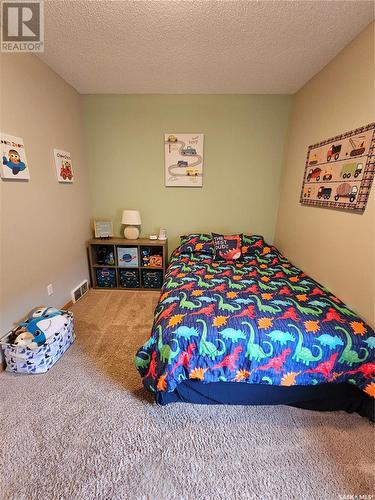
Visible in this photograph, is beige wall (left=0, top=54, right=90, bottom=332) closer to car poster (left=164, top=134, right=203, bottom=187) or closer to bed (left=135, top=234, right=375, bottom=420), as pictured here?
car poster (left=164, top=134, right=203, bottom=187)

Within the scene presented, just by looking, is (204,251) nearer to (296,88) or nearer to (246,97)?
(246,97)

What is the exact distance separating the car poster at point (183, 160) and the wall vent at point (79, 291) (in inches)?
67.9

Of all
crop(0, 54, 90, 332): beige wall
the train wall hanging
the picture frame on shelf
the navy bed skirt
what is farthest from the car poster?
the navy bed skirt

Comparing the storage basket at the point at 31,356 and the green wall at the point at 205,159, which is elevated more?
the green wall at the point at 205,159

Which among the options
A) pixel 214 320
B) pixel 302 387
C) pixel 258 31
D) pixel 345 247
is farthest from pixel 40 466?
pixel 258 31

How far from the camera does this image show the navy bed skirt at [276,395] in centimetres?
132

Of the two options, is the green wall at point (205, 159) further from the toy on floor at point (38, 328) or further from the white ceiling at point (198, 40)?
the toy on floor at point (38, 328)

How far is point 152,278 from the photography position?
2891 millimetres

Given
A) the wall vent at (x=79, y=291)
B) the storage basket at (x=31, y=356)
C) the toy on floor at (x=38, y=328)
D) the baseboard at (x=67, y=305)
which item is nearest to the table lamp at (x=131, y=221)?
the wall vent at (x=79, y=291)

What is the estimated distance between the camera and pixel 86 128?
8.77 feet

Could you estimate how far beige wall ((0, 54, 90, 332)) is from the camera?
1.63m

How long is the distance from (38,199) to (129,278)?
141 centimetres

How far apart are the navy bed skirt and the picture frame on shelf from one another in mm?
2110

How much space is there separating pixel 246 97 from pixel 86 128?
2.04m
